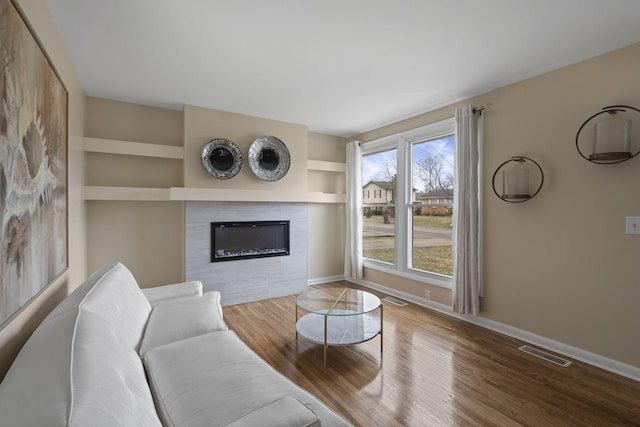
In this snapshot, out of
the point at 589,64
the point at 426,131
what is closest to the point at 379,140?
the point at 426,131

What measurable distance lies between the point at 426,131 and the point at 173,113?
3.35 metres

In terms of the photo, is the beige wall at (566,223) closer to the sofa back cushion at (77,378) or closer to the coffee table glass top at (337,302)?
the coffee table glass top at (337,302)

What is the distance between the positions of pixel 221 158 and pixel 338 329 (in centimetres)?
259

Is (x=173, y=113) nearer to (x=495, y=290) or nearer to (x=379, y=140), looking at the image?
(x=379, y=140)

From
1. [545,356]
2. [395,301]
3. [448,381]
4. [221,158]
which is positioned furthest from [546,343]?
[221,158]

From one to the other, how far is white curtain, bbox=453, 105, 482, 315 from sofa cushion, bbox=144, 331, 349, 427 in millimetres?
2555

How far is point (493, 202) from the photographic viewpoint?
316 centimetres

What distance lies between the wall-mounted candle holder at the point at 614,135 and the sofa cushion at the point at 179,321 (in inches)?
123

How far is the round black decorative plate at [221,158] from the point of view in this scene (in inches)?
150

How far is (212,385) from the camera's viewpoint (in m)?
1.31

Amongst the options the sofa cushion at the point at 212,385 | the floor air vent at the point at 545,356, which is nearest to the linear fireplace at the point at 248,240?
the sofa cushion at the point at 212,385

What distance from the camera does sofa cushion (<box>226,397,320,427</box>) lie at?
3.30ft

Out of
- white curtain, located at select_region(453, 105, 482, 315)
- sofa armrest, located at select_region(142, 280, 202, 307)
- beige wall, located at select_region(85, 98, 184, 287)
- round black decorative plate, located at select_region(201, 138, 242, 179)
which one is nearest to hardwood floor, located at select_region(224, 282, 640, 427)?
white curtain, located at select_region(453, 105, 482, 315)

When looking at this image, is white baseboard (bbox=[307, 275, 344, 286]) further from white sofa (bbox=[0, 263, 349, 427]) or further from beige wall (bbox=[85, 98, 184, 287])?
white sofa (bbox=[0, 263, 349, 427])
